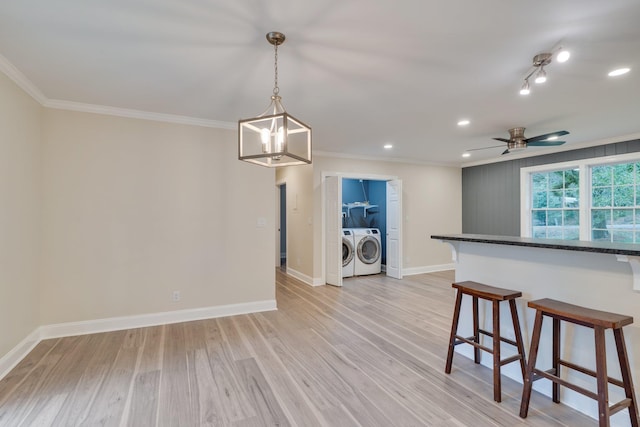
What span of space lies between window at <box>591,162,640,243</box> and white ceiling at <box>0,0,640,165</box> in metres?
1.30

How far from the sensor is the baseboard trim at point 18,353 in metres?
2.34

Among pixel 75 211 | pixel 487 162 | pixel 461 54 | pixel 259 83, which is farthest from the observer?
pixel 487 162

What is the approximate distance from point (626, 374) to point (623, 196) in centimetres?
413

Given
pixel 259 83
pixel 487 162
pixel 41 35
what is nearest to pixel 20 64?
pixel 41 35

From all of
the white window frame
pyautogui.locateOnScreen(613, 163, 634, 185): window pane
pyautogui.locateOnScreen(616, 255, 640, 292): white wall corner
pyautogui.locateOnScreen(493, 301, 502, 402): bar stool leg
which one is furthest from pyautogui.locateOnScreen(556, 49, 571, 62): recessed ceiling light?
pyautogui.locateOnScreen(613, 163, 634, 185): window pane

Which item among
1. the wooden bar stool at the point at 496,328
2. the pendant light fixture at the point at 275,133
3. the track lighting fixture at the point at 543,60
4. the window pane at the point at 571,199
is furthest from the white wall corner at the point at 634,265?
the window pane at the point at 571,199

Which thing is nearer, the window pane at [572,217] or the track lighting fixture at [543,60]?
the track lighting fixture at [543,60]

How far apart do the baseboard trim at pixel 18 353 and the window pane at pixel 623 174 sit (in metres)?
7.41

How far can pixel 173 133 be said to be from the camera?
3.51m

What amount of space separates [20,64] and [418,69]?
3.06 metres

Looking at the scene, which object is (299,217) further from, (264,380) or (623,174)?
(623,174)

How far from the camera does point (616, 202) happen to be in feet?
14.8

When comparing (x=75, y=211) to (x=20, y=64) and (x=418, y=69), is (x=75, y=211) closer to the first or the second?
(x=20, y=64)

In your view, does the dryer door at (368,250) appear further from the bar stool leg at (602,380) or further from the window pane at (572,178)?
the bar stool leg at (602,380)
